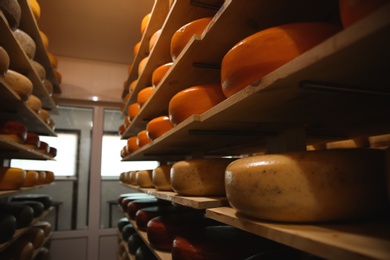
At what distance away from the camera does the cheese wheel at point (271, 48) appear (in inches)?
24.2

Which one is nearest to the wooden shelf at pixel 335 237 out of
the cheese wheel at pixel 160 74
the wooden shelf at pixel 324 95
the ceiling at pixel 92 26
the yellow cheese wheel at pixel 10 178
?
the wooden shelf at pixel 324 95

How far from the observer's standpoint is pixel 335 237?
1.55 ft

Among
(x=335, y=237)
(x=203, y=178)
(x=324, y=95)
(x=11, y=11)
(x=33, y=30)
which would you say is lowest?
Result: (x=335, y=237)

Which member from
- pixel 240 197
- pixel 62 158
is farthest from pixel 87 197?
pixel 240 197

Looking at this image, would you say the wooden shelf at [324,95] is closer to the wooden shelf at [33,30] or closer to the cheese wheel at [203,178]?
the cheese wheel at [203,178]

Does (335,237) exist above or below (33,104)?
below

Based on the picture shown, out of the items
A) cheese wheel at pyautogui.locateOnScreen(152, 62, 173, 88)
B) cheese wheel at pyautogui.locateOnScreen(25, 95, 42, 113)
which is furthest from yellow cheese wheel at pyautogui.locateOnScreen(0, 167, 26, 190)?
cheese wheel at pyautogui.locateOnScreen(152, 62, 173, 88)

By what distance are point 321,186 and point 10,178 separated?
185 centimetres

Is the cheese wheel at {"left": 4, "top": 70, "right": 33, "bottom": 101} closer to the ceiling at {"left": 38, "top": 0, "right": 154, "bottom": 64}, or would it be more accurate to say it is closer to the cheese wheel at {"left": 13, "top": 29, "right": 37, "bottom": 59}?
the cheese wheel at {"left": 13, "top": 29, "right": 37, "bottom": 59}

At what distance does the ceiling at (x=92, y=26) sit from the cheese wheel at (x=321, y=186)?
8.69 feet

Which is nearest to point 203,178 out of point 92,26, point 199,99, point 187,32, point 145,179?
point 199,99

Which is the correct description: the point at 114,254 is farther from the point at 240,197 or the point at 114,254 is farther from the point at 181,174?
the point at 240,197

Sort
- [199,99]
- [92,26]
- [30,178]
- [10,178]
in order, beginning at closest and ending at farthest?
[199,99], [10,178], [30,178], [92,26]

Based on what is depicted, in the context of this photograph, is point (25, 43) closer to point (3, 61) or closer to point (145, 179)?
point (3, 61)
